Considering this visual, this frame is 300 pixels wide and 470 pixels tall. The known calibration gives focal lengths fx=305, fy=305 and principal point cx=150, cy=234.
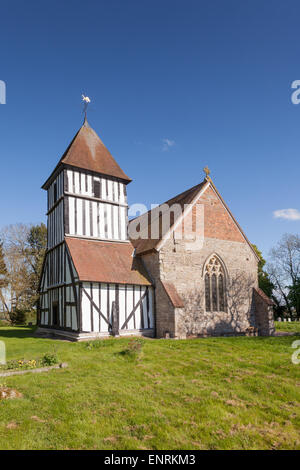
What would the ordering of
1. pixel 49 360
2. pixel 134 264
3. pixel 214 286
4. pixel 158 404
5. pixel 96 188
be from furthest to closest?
pixel 96 188, pixel 214 286, pixel 134 264, pixel 49 360, pixel 158 404

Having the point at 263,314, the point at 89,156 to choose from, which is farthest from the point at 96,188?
the point at 263,314

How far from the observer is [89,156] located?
20203 millimetres

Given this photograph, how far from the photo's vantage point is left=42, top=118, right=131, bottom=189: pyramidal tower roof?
63.3 feet

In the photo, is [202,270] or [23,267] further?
[23,267]

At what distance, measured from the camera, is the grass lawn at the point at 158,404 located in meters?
4.77

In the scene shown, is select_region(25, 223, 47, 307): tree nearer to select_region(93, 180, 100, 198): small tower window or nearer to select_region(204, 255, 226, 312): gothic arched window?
select_region(93, 180, 100, 198): small tower window

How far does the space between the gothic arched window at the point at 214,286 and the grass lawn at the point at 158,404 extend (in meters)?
8.36

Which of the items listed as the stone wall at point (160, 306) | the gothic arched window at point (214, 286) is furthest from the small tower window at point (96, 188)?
the gothic arched window at point (214, 286)

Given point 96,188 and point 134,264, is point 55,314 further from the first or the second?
point 96,188

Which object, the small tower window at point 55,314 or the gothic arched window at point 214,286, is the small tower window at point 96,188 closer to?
the small tower window at point 55,314

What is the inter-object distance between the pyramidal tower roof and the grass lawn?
1260 centimetres

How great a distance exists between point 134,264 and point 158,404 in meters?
12.2

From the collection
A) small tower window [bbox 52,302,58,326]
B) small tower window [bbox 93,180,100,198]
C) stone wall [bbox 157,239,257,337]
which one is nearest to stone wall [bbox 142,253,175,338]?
stone wall [bbox 157,239,257,337]
